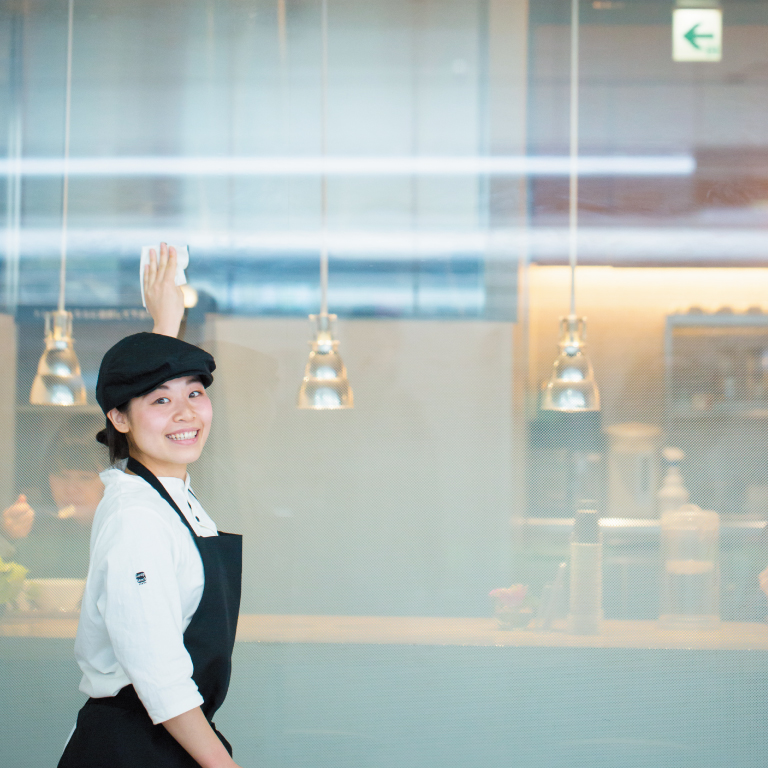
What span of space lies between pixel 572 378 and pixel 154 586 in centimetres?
127

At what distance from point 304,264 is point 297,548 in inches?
28.7

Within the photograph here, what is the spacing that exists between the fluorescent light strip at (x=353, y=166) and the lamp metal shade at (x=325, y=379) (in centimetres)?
50

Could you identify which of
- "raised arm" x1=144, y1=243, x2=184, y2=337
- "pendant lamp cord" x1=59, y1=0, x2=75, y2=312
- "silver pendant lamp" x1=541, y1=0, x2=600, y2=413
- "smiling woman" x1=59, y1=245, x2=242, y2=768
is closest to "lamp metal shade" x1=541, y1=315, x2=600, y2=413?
"silver pendant lamp" x1=541, y1=0, x2=600, y2=413

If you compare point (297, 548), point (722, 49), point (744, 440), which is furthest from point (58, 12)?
point (744, 440)

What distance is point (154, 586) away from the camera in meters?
0.95

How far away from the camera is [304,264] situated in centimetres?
217

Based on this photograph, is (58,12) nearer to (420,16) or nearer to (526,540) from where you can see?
(420,16)

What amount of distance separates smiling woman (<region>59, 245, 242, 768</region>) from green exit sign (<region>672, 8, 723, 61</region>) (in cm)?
168

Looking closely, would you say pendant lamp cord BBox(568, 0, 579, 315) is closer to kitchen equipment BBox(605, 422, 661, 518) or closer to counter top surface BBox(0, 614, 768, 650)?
kitchen equipment BBox(605, 422, 661, 518)

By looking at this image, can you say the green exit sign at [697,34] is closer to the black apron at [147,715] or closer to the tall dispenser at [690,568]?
the tall dispenser at [690,568]

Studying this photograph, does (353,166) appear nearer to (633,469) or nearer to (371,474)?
(371,474)

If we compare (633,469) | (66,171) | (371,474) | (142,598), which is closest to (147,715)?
(142,598)

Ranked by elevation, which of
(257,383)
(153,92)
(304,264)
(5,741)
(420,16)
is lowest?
(5,741)

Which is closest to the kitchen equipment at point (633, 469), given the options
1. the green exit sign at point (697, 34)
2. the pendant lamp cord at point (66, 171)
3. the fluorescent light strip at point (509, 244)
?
the fluorescent light strip at point (509, 244)
